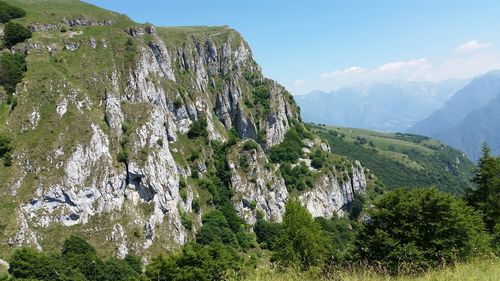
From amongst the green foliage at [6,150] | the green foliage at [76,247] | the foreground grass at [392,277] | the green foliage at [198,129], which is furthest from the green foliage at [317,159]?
the foreground grass at [392,277]

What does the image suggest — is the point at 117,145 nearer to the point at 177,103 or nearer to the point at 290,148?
the point at 177,103

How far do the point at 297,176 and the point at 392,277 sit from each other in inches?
5320

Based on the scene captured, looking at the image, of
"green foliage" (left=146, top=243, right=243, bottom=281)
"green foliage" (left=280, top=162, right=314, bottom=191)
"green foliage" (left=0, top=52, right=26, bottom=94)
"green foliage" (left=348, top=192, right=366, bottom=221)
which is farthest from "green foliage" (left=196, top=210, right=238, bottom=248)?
"green foliage" (left=348, top=192, right=366, bottom=221)

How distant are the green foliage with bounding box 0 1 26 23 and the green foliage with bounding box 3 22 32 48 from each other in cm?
726

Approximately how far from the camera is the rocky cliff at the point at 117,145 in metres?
74.6

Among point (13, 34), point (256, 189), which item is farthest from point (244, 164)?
point (13, 34)

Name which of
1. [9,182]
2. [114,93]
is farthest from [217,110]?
[9,182]

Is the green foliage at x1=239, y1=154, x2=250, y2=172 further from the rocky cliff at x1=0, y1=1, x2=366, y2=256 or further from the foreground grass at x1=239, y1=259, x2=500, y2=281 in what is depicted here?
the foreground grass at x1=239, y1=259, x2=500, y2=281

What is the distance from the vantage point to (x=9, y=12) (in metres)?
100

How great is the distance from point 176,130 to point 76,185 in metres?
45.7

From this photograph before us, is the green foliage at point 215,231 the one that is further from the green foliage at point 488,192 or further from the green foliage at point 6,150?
the green foliage at point 488,192

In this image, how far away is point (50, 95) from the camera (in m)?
82.9

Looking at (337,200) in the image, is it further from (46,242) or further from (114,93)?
(46,242)

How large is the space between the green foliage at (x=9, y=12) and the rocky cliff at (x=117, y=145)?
325 cm
